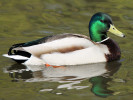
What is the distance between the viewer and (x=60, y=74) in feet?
29.8

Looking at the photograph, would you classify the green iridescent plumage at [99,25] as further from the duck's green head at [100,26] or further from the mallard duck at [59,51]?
the mallard duck at [59,51]

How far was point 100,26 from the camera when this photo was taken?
1016 centimetres

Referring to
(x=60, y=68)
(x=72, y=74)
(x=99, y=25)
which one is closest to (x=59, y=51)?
(x=60, y=68)

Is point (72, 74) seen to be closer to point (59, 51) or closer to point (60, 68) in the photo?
point (60, 68)

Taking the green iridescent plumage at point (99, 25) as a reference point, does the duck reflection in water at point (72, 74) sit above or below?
below

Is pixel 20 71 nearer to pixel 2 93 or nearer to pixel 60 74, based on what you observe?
pixel 60 74

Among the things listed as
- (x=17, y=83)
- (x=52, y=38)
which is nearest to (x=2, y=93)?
(x=17, y=83)

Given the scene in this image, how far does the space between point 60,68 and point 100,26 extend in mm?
1462

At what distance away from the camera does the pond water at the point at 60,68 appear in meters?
7.89

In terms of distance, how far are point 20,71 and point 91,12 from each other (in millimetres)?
5412

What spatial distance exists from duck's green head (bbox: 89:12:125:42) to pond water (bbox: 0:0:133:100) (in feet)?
2.25

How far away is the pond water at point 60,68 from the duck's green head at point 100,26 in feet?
2.25

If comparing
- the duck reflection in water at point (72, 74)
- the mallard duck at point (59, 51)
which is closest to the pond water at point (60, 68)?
the duck reflection in water at point (72, 74)

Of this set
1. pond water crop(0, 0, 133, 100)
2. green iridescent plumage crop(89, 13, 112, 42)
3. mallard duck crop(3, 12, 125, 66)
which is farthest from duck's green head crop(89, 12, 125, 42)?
pond water crop(0, 0, 133, 100)
